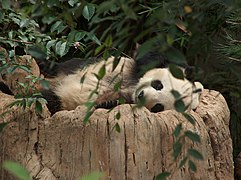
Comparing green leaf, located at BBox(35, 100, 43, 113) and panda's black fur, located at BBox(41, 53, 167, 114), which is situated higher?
green leaf, located at BBox(35, 100, 43, 113)

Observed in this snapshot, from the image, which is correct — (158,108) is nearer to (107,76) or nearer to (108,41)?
(107,76)

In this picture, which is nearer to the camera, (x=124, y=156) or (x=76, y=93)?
(x=124, y=156)

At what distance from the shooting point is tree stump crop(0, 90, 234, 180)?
9.19 ft

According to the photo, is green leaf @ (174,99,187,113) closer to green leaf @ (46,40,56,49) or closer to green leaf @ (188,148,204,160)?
green leaf @ (188,148,204,160)

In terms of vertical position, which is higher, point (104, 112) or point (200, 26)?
point (200, 26)

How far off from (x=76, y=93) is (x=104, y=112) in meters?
0.53

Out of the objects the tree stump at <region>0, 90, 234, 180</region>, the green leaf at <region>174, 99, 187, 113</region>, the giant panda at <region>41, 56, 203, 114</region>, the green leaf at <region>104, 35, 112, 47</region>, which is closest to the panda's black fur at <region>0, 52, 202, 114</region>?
the giant panda at <region>41, 56, 203, 114</region>

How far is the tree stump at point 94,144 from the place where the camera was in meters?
2.80

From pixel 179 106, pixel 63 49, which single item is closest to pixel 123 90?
pixel 63 49

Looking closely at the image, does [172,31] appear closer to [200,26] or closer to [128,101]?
[200,26]

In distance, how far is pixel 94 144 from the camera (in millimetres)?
2814

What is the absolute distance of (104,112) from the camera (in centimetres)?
287

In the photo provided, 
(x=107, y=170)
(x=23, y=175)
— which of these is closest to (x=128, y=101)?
(x=107, y=170)

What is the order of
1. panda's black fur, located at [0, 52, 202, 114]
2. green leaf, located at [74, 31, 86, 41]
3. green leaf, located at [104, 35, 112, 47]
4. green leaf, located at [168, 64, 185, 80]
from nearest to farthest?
green leaf, located at [168, 64, 185, 80] < green leaf, located at [104, 35, 112, 47] < green leaf, located at [74, 31, 86, 41] < panda's black fur, located at [0, 52, 202, 114]
